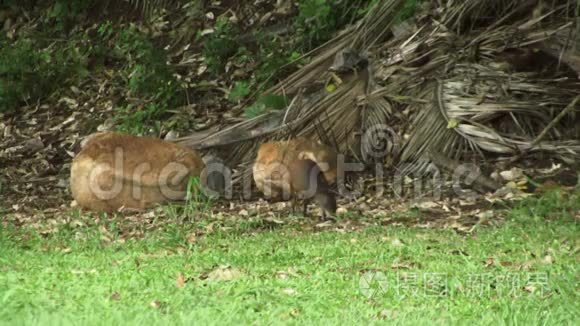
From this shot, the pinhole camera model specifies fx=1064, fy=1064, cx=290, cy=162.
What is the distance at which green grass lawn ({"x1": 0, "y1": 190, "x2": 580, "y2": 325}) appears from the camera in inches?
161

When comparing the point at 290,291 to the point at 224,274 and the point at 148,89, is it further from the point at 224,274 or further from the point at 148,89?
the point at 148,89

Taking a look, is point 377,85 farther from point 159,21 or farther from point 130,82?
point 159,21

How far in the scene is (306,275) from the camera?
509 cm

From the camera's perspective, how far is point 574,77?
819 centimetres

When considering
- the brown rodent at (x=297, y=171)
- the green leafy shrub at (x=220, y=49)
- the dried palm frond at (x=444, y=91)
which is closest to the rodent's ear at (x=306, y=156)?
the brown rodent at (x=297, y=171)

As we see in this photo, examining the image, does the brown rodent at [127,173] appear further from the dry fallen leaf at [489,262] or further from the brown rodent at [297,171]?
the dry fallen leaf at [489,262]

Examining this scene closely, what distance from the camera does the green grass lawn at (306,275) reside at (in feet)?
13.4

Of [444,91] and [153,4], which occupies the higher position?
[153,4]

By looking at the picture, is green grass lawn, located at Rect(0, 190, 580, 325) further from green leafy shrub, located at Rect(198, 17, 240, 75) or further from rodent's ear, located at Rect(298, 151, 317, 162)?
green leafy shrub, located at Rect(198, 17, 240, 75)

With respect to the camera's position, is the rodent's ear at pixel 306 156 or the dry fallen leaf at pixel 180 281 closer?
the dry fallen leaf at pixel 180 281

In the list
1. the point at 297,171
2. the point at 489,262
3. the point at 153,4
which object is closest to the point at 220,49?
the point at 153,4

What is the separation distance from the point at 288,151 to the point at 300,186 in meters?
0.33

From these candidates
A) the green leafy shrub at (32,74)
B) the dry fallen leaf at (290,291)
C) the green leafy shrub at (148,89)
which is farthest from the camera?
the green leafy shrub at (32,74)

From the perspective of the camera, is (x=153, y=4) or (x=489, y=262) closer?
(x=489, y=262)
